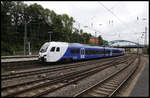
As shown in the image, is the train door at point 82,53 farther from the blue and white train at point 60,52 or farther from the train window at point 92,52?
the train window at point 92,52

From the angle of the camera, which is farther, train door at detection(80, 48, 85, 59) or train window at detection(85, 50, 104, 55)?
train window at detection(85, 50, 104, 55)

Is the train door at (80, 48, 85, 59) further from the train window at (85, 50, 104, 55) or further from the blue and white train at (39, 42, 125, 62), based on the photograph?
the train window at (85, 50, 104, 55)

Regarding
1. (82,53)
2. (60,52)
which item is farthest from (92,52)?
(60,52)

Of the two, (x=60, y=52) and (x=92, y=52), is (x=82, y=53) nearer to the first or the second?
Result: (x=92, y=52)

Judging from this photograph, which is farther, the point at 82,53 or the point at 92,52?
the point at 92,52

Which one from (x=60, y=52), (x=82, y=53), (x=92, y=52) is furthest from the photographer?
(x=92, y=52)

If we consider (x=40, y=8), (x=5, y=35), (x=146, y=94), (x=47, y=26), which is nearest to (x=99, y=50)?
(x=146, y=94)

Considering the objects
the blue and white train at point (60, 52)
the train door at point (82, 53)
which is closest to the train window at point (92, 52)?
the blue and white train at point (60, 52)

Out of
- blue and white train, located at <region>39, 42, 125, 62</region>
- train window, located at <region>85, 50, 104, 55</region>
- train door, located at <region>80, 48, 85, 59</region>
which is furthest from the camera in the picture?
train window, located at <region>85, 50, 104, 55</region>

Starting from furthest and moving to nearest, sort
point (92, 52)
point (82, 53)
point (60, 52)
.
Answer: point (92, 52) < point (82, 53) < point (60, 52)

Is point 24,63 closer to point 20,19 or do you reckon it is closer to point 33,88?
point 33,88

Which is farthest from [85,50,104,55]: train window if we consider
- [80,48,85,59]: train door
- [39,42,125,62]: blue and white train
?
[80,48,85,59]: train door

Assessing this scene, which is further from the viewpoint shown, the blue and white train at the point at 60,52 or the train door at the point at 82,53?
the train door at the point at 82,53

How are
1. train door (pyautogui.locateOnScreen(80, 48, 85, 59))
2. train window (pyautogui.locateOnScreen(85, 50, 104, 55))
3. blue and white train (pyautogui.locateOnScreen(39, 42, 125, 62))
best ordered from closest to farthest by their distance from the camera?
blue and white train (pyautogui.locateOnScreen(39, 42, 125, 62)), train door (pyautogui.locateOnScreen(80, 48, 85, 59)), train window (pyautogui.locateOnScreen(85, 50, 104, 55))
